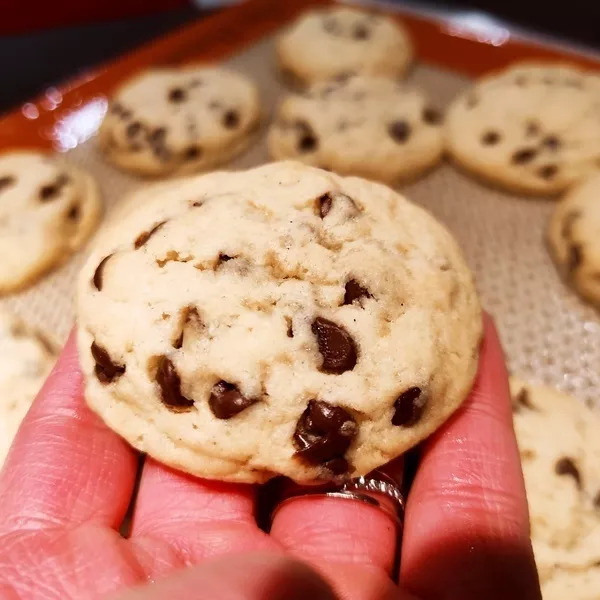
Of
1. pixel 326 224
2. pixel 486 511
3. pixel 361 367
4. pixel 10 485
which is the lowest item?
pixel 486 511

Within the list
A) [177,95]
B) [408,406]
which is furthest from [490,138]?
[408,406]

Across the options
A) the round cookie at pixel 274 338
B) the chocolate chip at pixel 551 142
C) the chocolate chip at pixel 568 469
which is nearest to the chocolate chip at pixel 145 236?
→ the round cookie at pixel 274 338

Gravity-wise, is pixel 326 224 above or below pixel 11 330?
above

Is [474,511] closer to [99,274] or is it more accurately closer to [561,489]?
[561,489]

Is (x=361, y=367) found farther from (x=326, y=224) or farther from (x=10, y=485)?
(x=10, y=485)

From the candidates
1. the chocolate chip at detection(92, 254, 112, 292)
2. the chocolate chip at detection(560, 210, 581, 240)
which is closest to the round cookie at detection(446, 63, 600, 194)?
the chocolate chip at detection(560, 210, 581, 240)

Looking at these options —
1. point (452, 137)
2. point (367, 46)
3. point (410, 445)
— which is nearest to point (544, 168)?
point (452, 137)
